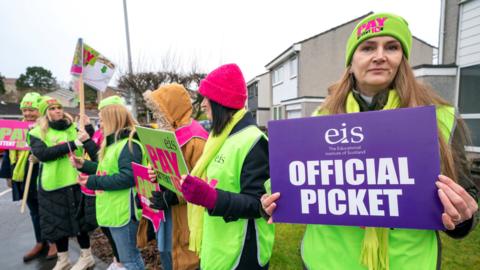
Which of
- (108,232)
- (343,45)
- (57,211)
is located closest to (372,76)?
(108,232)

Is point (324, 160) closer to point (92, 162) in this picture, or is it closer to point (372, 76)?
point (372, 76)

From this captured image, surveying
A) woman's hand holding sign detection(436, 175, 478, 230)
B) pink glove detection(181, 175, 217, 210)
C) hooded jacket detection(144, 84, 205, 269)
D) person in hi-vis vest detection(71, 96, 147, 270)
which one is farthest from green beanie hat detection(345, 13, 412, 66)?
person in hi-vis vest detection(71, 96, 147, 270)

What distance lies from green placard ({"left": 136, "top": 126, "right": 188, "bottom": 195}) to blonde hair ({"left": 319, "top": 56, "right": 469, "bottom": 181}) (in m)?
0.91

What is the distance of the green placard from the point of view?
5.48 feet

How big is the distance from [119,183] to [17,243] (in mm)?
3580

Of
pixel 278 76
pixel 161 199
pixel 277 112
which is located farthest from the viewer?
pixel 278 76

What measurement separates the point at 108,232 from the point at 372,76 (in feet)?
9.59

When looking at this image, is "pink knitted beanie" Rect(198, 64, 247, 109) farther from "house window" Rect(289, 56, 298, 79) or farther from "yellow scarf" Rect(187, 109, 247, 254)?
"house window" Rect(289, 56, 298, 79)

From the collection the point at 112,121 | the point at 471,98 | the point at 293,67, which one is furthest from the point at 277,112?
the point at 112,121

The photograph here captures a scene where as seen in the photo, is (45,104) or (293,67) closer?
(45,104)

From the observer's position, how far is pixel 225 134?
1881 mm

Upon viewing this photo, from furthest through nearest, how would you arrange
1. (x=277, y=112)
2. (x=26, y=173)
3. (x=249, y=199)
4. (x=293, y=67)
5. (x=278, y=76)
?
(x=278, y=76) < (x=277, y=112) < (x=293, y=67) < (x=26, y=173) < (x=249, y=199)

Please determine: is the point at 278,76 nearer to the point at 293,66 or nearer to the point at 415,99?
the point at 293,66

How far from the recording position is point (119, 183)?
2.65m
